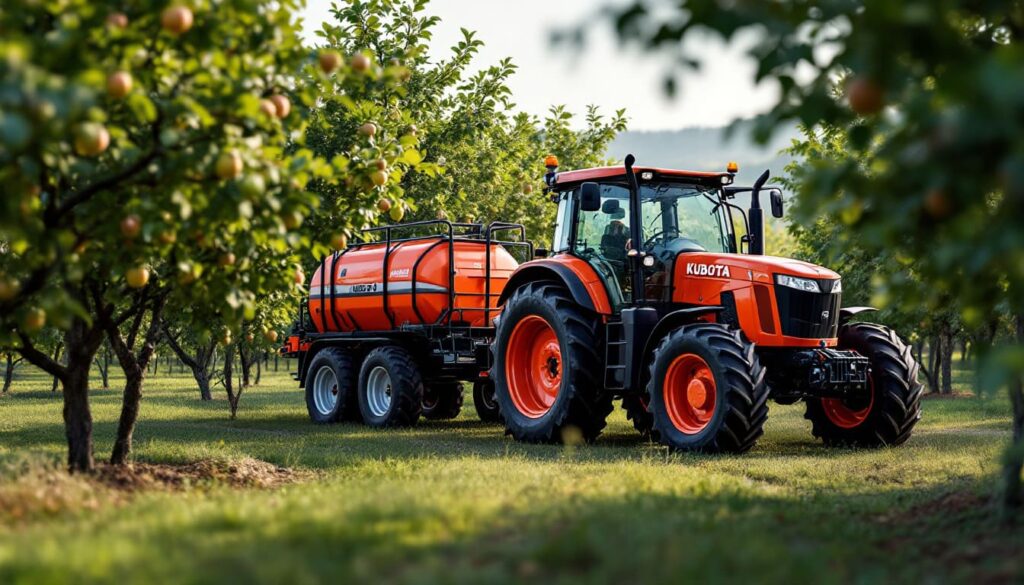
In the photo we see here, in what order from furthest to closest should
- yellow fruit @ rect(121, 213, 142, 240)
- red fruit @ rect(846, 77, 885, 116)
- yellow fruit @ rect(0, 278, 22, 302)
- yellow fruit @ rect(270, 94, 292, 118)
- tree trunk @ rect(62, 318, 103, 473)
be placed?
1. tree trunk @ rect(62, 318, 103, 473)
2. yellow fruit @ rect(270, 94, 292, 118)
3. yellow fruit @ rect(121, 213, 142, 240)
4. yellow fruit @ rect(0, 278, 22, 302)
5. red fruit @ rect(846, 77, 885, 116)

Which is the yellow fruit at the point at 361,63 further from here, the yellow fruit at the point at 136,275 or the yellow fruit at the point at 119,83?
the yellow fruit at the point at 119,83

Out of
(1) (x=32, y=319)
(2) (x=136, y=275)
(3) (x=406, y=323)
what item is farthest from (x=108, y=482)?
(3) (x=406, y=323)

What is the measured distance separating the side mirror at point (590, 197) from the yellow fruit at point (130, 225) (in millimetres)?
6137

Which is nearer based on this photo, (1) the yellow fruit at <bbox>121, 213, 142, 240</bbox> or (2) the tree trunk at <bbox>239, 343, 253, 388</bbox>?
(1) the yellow fruit at <bbox>121, 213, 142, 240</bbox>

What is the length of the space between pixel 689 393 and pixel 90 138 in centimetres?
761

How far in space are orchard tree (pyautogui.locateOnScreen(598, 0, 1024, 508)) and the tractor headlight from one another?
20.4 ft

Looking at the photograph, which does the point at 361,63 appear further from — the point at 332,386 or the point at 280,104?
the point at 332,386

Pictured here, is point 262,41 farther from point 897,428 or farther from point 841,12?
point 897,428

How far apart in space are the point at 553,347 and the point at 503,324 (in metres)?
0.68

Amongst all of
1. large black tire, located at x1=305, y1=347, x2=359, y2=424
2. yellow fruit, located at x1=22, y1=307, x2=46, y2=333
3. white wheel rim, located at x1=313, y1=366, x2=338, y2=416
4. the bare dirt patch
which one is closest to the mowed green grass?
the bare dirt patch

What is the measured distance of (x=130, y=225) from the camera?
6.10m

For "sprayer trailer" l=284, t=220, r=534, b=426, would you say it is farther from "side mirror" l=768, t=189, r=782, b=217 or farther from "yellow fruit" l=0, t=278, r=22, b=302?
"yellow fruit" l=0, t=278, r=22, b=302

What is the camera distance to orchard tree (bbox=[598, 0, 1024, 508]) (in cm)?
352

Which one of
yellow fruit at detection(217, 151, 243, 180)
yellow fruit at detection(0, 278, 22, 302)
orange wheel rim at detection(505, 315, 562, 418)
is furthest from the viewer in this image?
orange wheel rim at detection(505, 315, 562, 418)
